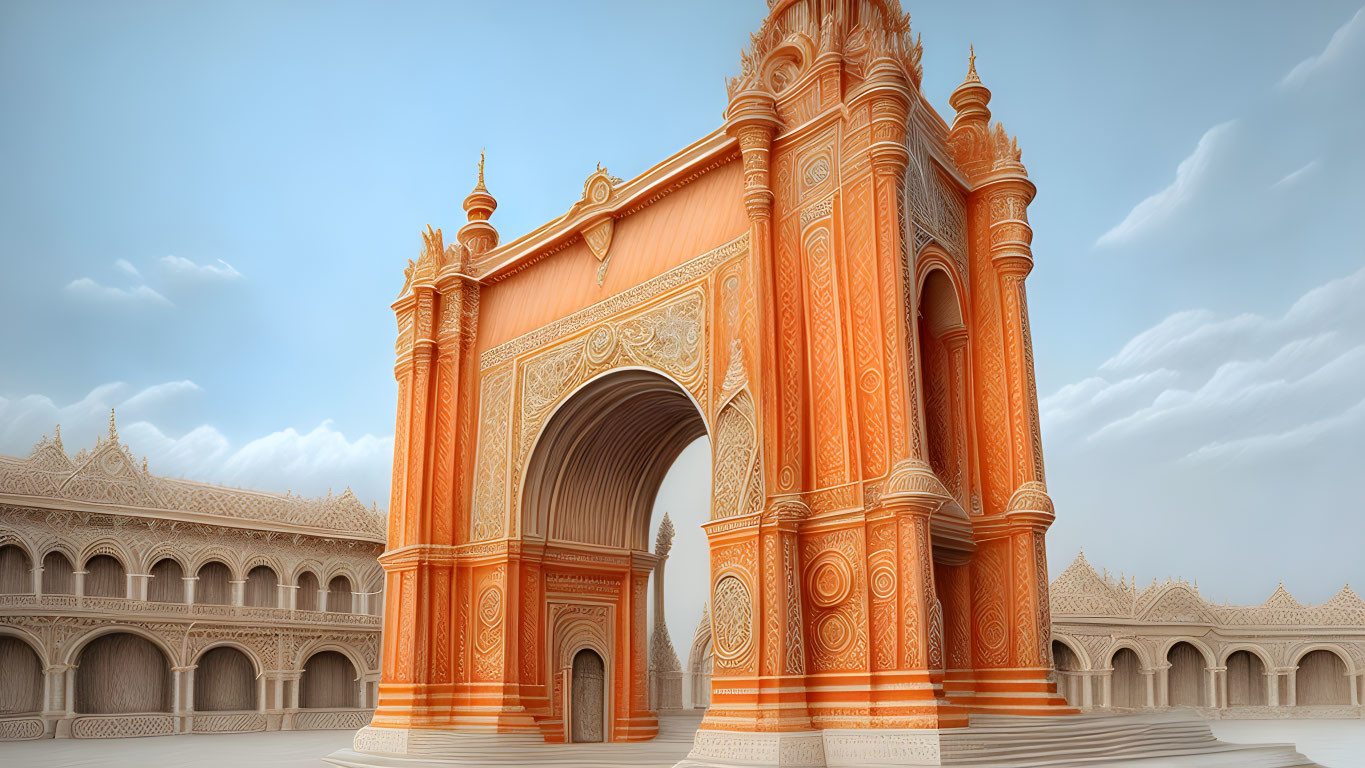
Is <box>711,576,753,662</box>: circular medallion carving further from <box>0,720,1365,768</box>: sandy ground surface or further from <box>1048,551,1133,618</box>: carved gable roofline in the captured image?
<box>1048,551,1133,618</box>: carved gable roofline

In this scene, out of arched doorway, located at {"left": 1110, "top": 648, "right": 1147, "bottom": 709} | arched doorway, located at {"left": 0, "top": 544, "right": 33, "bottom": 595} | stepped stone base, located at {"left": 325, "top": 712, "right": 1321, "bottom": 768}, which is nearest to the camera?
stepped stone base, located at {"left": 325, "top": 712, "right": 1321, "bottom": 768}

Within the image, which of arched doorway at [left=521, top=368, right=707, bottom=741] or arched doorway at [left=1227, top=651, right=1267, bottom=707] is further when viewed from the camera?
arched doorway at [left=1227, top=651, right=1267, bottom=707]

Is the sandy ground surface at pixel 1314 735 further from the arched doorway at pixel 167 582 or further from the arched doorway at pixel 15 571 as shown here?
the arched doorway at pixel 15 571

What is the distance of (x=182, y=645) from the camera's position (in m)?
20.0

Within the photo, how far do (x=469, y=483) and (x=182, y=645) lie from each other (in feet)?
31.8

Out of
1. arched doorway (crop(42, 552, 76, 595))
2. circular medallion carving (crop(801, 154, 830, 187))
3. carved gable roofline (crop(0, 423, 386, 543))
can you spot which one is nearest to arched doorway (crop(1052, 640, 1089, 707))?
circular medallion carving (crop(801, 154, 830, 187))

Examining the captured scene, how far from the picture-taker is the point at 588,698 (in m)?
13.6

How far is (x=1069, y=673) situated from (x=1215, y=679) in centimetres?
292

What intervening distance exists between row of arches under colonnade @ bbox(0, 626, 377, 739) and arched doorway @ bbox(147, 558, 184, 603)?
1197 mm

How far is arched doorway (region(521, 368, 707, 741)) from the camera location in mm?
13227

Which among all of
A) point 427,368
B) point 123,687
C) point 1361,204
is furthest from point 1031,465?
point 123,687

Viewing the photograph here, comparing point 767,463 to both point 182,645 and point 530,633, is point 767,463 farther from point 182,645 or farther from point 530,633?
point 182,645

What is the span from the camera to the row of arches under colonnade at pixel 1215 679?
20.2 m

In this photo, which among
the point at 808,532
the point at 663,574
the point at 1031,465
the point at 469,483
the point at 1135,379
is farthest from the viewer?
the point at 1135,379
